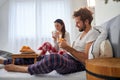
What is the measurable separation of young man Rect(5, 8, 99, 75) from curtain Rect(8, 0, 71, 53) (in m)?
2.36

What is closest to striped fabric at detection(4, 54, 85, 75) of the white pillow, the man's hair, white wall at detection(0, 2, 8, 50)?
the white pillow

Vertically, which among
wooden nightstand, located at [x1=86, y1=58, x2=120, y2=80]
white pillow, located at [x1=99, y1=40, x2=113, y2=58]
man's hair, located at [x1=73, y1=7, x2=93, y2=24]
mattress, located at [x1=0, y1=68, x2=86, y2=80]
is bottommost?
mattress, located at [x1=0, y1=68, x2=86, y2=80]

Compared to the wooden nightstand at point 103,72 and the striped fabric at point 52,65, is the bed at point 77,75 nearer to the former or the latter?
the striped fabric at point 52,65

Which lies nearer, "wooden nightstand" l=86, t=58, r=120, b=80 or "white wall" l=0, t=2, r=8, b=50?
"wooden nightstand" l=86, t=58, r=120, b=80

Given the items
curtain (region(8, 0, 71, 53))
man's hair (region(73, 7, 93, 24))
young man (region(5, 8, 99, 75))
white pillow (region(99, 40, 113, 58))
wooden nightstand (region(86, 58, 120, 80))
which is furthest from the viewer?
curtain (region(8, 0, 71, 53))

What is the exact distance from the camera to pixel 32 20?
3.88 meters

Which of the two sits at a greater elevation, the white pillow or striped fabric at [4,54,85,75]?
the white pillow

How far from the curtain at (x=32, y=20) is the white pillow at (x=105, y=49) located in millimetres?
2667

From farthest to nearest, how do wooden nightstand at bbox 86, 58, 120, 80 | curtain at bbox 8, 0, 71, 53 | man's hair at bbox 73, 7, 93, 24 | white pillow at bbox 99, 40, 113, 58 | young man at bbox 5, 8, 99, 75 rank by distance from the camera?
curtain at bbox 8, 0, 71, 53 → man's hair at bbox 73, 7, 93, 24 → young man at bbox 5, 8, 99, 75 → white pillow at bbox 99, 40, 113, 58 → wooden nightstand at bbox 86, 58, 120, 80

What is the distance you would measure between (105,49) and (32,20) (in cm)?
294

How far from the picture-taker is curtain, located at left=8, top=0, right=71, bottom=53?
151 inches

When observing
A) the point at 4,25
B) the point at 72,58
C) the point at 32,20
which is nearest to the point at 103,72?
the point at 72,58

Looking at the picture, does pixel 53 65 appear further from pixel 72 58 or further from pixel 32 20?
pixel 32 20

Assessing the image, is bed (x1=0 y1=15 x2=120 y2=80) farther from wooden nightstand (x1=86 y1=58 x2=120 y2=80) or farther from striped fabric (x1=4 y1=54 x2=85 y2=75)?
wooden nightstand (x1=86 y1=58 x2=120 y2=80)
